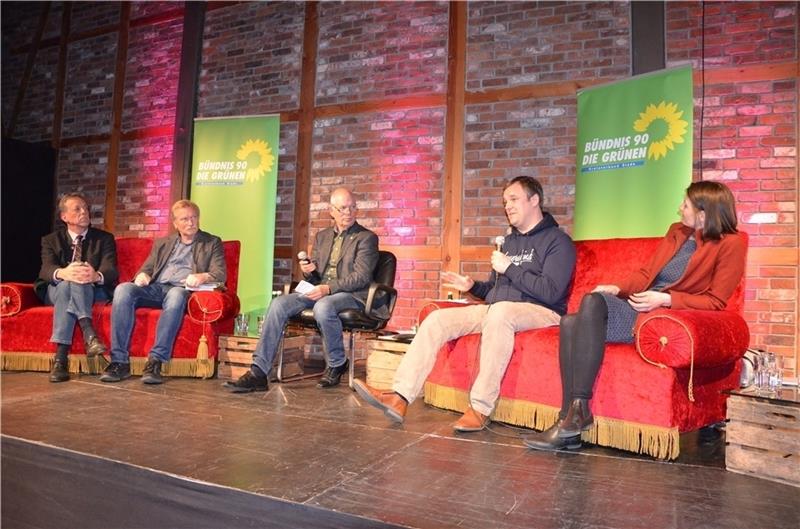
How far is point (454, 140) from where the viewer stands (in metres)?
4.93

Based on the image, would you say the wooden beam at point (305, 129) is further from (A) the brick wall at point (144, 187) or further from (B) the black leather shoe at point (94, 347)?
(B) the black leather shoe at point (94, 347)

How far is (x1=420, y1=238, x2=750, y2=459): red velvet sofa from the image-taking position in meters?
2.27

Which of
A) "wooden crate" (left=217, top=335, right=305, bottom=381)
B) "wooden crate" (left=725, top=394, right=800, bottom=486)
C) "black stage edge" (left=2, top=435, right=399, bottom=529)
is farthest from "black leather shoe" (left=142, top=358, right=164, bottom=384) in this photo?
"wooden crate" (left=725, top=394, right=800, bottom=486)

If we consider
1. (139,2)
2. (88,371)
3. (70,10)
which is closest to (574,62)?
(88,371)

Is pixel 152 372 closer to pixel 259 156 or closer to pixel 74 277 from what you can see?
pixel 74 277

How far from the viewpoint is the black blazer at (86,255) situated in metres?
4.03

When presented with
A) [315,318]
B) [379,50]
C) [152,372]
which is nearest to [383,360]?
[315,318]

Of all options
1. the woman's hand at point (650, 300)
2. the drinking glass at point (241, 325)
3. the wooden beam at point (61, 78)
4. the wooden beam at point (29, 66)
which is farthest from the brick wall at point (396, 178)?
the wooden beam at point (29, 66)

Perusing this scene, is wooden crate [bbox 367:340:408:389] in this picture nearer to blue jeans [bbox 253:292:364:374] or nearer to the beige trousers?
blue jeans [bbox 253:292:364:374]

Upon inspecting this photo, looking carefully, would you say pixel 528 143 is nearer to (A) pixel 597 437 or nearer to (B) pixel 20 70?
(A) pixel 597 437

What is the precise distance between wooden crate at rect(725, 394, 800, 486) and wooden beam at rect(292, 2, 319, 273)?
397 cm

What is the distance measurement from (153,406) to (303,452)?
3.86ft

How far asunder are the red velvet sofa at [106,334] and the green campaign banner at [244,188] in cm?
118

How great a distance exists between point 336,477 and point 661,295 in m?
1.49
